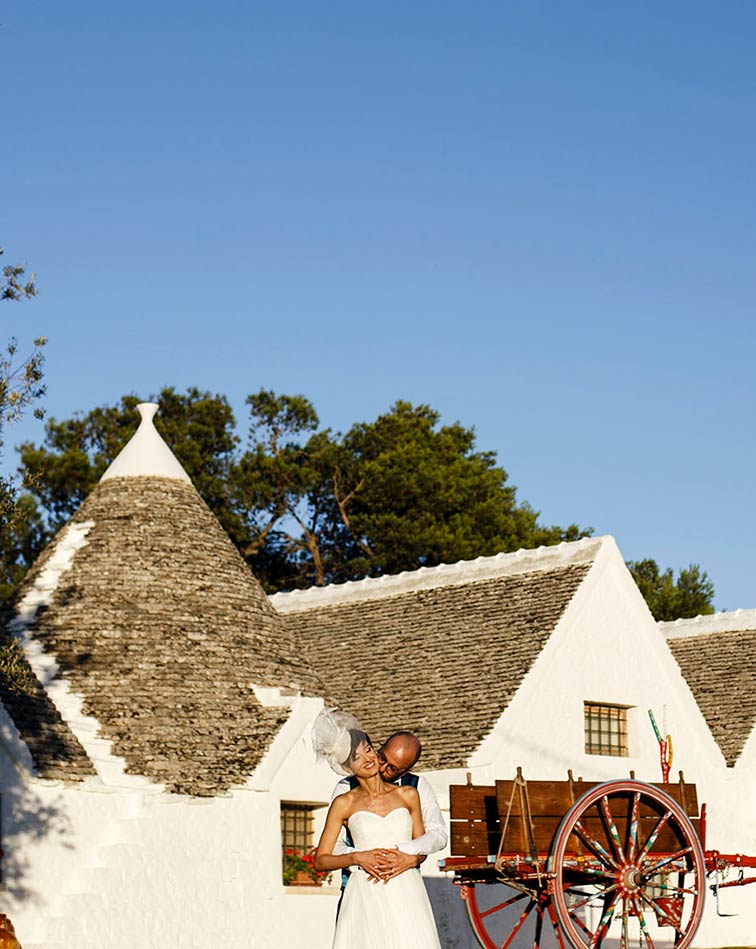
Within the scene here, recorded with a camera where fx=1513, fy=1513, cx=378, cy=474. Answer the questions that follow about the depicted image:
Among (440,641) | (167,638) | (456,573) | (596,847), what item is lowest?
(596,847)

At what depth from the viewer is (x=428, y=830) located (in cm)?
874

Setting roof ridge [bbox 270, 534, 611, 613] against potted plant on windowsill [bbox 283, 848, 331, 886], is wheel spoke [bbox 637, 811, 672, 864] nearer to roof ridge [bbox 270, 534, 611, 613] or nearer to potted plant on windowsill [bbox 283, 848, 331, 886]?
potted plant on windowsill [bbox 283, 848, 331, 886]

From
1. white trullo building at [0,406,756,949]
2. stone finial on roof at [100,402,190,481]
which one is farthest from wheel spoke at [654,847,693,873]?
stone finial on roof at [100,402,190,481]

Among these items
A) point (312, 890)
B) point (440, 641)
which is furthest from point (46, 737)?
point (440, 641)

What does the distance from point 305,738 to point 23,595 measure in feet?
16.2

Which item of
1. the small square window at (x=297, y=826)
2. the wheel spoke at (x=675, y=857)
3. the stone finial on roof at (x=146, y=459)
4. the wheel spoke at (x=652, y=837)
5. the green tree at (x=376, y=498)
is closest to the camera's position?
the wheel spoke at (x=652, y=837)

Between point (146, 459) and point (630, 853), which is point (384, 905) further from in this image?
point (146, 459)

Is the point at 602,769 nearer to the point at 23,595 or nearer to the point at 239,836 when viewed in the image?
the point at 239,836

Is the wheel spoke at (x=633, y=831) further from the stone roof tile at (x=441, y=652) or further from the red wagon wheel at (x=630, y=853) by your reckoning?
the stone roof tile at (x=441, y=652)

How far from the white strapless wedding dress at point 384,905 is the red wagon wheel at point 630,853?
138 inches

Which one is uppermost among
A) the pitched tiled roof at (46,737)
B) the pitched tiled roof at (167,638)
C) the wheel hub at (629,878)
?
the pitched tiled roof at (167,638)

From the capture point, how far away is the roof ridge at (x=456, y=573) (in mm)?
24719

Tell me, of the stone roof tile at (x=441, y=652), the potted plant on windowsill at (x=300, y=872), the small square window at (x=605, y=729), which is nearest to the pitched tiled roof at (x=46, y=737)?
the potted plant on windowsill at (x=300, y=872)

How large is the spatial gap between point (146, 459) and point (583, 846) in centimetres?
1302
